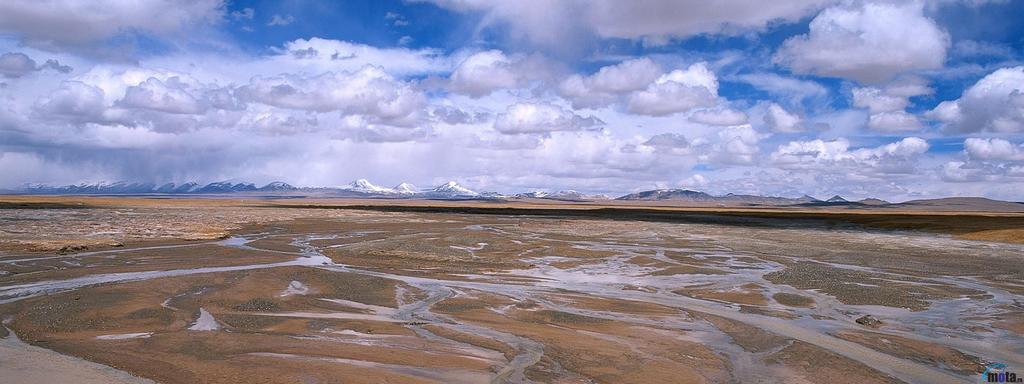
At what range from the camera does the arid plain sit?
1030 centimetres

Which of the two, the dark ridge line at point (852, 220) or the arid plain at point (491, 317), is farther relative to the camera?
the dark ridge line at point (852, 220)

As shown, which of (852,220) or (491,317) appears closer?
(491,317)

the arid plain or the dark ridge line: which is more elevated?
the dark ridge line

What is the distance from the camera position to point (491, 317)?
1482cm

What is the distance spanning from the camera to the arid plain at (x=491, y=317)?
10.3m

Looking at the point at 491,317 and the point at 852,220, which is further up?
the point at 852,220

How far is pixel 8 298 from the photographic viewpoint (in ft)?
52.8

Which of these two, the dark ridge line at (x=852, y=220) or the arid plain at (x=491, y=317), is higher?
the dark ridge line at (x=852, y=220)

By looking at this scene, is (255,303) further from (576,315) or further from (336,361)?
(576,315)

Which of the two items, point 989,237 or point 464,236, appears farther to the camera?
point 989,237

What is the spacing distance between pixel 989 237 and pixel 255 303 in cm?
5495

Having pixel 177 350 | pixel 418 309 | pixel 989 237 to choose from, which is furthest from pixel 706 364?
pixel 989 237

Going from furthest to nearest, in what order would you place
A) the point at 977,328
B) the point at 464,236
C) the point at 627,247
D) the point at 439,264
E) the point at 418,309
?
1. the point at 464,236
2. the point at 627,247
3. the point at 439,264
4. the point at 418,309
5. the point at 977,328

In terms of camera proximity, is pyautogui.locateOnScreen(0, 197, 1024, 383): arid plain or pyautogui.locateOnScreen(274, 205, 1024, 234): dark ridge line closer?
pyautogui.locateOnScreen(0, 197, 1024, 383): arid plain
